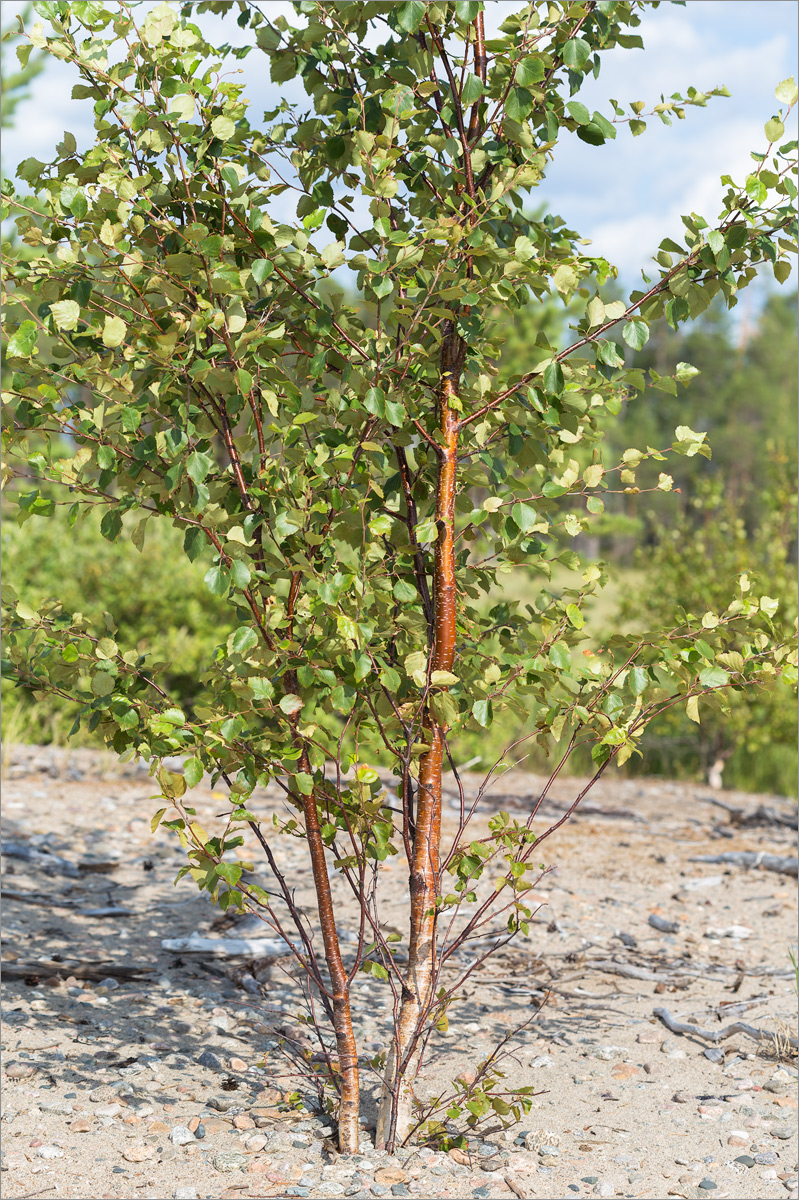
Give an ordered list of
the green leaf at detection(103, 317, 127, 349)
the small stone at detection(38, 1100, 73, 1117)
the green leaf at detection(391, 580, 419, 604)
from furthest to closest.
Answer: the small stone at detection(38, 1100, 73, 1117)
the green leaf at detection(391, 580, 419, 604)
the green leaf at detection(103, 317, 127, 349)

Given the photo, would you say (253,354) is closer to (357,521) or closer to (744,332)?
(357,521)

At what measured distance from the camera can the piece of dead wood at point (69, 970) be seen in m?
3.71

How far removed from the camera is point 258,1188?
8.11ft

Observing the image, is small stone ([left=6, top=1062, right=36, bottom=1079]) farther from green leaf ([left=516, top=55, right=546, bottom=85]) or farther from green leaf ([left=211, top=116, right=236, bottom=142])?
green leaf ([left=516, top=55, right=546, bottom=85])

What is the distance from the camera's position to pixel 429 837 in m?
2.62

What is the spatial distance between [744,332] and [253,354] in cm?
6894

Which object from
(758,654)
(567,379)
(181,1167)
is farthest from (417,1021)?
(567,379)

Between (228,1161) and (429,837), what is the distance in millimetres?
959

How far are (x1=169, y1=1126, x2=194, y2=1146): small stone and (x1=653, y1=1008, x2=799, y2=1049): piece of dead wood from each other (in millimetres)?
1769

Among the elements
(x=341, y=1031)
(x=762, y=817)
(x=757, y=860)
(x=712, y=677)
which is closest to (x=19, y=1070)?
(x=341, y=1031)

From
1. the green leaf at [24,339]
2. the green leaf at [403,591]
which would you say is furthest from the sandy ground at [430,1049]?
the green leaf at [24,339]

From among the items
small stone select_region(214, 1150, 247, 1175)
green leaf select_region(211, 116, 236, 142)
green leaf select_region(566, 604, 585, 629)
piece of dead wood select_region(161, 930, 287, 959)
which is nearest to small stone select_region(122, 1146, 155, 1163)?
small stone select_region(214, 1150, 247, 1175)

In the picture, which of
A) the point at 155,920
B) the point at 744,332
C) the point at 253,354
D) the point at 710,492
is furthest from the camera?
the point at 744,332

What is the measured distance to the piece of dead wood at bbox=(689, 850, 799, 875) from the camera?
5746 millimetres
